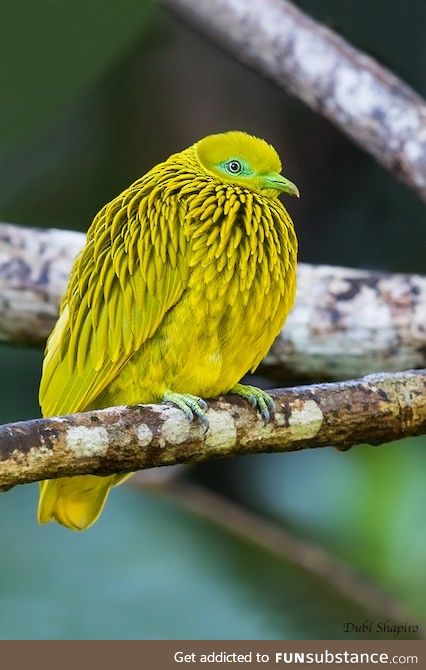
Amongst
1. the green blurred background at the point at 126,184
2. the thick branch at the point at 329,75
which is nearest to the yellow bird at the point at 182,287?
the green blurred background at the point at 126,184

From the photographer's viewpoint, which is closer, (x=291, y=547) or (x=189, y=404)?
(x=189, y=404)

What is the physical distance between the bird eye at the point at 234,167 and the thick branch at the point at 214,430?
1.43ft

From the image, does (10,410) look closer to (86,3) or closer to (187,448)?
(86,3)

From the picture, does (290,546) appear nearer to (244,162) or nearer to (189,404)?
(189,404)

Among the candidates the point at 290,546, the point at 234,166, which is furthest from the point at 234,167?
the point at 290,546

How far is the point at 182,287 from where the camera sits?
1.87 meters

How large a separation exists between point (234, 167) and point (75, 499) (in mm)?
738

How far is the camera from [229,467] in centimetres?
326

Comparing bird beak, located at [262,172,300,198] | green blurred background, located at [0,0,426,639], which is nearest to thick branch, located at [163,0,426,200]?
green blurred background, located at [0,0,426,639]

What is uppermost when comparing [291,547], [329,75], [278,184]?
[329,75]

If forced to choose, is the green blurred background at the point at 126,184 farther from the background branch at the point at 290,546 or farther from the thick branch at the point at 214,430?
the thick branch at the point at 214,430

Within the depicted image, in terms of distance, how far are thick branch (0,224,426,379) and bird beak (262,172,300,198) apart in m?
0.67

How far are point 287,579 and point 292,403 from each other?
846 mm

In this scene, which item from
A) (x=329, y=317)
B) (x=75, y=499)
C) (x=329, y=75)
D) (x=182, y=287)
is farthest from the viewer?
(x=329, y=75)
